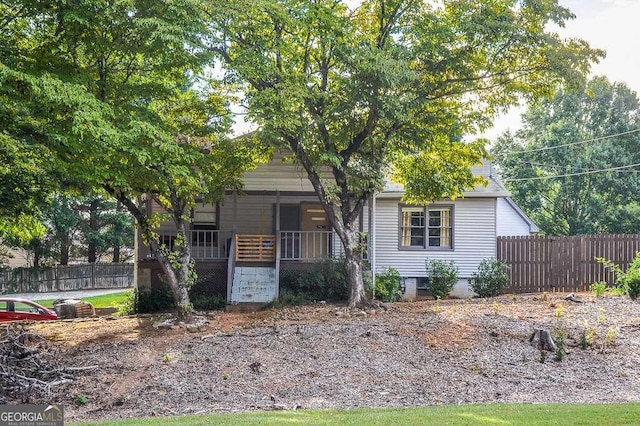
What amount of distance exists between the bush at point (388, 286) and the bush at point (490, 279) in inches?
101

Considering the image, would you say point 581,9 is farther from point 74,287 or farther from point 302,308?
point 74,287

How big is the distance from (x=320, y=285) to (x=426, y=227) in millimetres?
5021

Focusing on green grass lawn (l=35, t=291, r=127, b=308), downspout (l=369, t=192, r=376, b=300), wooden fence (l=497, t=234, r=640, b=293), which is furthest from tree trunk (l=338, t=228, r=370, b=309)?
green grass lawn (l=35, t=291, r=127, b=308)

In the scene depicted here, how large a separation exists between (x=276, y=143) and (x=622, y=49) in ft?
28.6

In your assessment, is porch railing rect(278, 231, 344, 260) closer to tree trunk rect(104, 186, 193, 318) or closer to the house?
the house

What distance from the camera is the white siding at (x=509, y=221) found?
888 inches

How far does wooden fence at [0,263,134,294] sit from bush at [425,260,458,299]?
20550mm

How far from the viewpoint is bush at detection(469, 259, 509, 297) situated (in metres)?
18.1

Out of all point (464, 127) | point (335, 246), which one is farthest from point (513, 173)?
point (464, 127)

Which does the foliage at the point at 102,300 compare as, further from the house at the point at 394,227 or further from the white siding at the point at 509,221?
the white siding at the point at 509,221

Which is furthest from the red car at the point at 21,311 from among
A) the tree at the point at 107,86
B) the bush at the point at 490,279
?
the bush at the point at 490,279

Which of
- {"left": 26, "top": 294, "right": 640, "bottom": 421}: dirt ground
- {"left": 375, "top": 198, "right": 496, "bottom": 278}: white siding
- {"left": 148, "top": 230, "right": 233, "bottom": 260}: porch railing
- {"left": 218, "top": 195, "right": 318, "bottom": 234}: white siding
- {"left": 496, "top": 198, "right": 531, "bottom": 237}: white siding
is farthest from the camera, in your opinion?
{"left": 496, "top": 198, "right": 531, "bottom": 237}: white siding

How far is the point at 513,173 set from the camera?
34.8m

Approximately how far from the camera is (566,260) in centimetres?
1833
